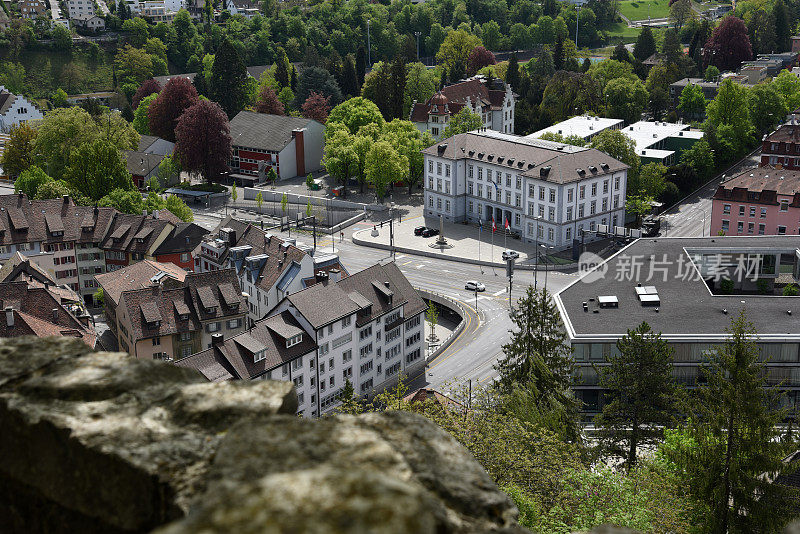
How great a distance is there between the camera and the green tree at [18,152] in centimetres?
14050

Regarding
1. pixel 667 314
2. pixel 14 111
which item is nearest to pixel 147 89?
pixel 14 111

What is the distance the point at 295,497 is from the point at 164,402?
5771mm

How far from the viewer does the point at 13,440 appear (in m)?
13.6

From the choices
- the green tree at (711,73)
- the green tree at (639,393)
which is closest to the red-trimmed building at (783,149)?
the green tree at (711,73)

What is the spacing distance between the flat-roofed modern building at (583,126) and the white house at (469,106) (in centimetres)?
1163

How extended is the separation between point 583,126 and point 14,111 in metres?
104

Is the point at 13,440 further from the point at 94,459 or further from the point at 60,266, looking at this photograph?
the point at 60,266

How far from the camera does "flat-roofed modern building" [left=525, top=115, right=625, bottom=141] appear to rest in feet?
449

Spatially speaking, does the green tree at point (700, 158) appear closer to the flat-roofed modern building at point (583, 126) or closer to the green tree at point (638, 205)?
the flat-roofed modern building at point (583, 126)

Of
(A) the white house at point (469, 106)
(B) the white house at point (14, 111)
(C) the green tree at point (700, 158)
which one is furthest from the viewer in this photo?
(B) the white house at point (14, 111)

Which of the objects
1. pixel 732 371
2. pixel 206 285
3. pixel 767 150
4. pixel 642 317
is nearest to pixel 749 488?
pixel 732 371

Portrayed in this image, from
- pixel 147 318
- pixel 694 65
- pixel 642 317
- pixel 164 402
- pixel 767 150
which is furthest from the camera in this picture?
pixel 694 65

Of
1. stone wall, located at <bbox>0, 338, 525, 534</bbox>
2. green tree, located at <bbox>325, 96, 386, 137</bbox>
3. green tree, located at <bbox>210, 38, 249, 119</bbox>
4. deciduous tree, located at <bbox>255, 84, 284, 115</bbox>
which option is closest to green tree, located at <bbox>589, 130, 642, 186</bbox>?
green tree, located at <bbox>325, 96, 386, 137</bbox>

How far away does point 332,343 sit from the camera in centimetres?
7031
